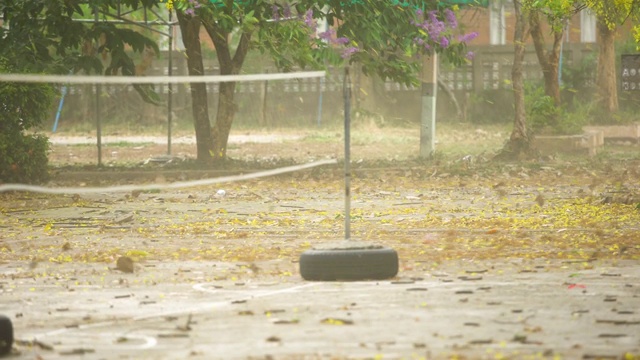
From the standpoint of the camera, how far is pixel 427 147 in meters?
23.6

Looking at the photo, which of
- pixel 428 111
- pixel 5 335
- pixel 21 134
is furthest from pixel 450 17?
pixel 5 335

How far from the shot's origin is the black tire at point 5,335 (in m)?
6.96

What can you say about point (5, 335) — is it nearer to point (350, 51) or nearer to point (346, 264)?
point (346, 264)

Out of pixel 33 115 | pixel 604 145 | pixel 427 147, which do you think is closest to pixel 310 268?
pixel 33 115

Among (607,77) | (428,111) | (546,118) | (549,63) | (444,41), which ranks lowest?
→ (546,118)

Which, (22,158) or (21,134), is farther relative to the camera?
(21,134)

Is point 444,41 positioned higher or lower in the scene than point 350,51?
higher

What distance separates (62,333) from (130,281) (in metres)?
2.32

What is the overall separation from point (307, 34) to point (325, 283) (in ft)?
39.7

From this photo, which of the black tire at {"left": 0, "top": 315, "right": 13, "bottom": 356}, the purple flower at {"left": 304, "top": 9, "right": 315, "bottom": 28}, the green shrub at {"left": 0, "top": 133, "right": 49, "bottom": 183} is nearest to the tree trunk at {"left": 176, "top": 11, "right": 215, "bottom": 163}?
the purple flower at {"left": 304, "top": 9, "right": 315, "bottom": 28}

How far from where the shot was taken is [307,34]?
69.9ft

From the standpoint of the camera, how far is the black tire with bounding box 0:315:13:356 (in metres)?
6.96

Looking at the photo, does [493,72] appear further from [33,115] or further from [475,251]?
[475,251]

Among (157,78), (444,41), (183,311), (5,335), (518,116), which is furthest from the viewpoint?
(518,116)
